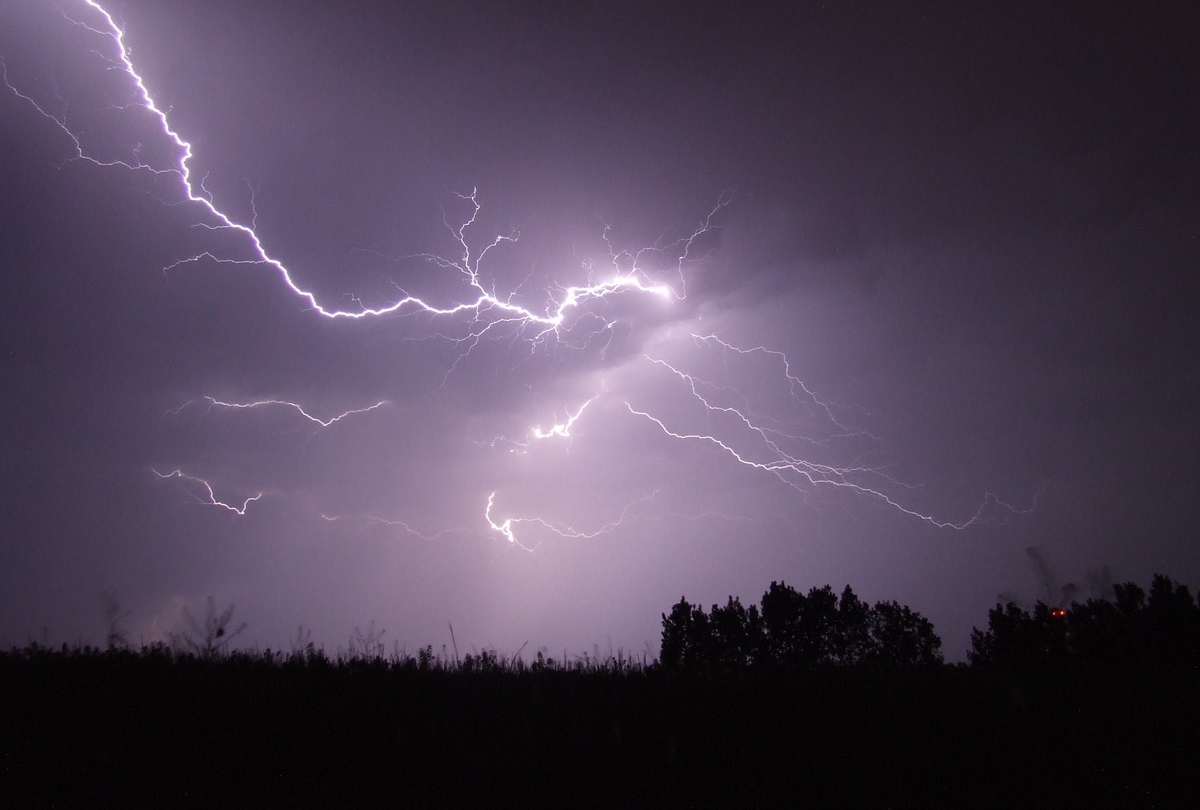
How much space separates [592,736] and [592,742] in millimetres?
73

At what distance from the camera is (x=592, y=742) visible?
3.24 meters

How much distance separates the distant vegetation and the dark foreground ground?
0.01 m

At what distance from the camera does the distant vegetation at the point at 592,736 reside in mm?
2857

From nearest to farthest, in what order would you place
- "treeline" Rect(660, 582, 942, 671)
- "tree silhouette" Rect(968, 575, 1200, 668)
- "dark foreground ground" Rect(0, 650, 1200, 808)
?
"dark foreground ground" Rect(0, 650, 1200, 808), "tree silhouette" Rect(968, 575, 1200, 668), "treeline" Rect(660, 582, 942, 671)

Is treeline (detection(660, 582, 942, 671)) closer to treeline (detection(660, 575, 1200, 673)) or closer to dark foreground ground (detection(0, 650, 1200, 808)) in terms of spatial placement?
treeline (detection(660, 575, 1200, 673))

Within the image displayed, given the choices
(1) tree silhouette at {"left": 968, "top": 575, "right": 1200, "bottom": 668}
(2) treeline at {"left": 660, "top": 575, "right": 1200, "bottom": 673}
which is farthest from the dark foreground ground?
(1) tree silhouette at {"left": 968, "top": 575, "right": 1200, "bottom": 668}

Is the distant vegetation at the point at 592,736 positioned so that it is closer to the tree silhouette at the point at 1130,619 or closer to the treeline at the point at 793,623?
the tree silhouette at the point at 1130,619

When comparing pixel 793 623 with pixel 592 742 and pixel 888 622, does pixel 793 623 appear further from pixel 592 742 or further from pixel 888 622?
pixel 592 742

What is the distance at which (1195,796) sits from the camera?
288cm

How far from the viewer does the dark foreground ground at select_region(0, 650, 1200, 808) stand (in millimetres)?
2848

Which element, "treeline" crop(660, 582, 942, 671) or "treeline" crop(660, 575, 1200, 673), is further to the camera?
"treeline" crop(660, 582, 942, 671)

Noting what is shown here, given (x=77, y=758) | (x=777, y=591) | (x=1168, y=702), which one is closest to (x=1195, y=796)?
(x=1168, y=702)

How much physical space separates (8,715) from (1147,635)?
99.2 feet

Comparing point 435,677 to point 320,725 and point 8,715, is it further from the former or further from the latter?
point 8,715
